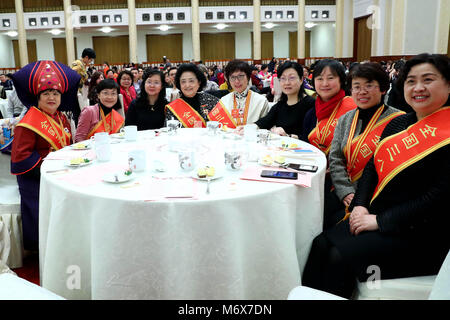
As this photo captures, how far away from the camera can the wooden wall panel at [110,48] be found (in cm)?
1897

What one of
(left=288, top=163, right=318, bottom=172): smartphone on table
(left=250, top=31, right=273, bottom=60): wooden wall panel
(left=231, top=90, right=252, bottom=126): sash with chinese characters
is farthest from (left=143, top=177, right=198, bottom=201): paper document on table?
(left=250, top=31, right=273, bottom=60): wooden wall panel

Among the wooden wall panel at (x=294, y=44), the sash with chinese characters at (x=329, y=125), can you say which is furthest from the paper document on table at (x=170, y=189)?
the wooden wall panel at (x=294, y=44)

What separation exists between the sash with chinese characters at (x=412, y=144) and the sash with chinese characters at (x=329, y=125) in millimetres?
819

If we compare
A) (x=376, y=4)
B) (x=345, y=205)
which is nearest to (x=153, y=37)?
(x=376, y=4)

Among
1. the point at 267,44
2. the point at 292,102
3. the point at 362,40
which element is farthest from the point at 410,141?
the point at 267,44

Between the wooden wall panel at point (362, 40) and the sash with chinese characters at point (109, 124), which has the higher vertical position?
the wooden wall panel at point (362, 40)

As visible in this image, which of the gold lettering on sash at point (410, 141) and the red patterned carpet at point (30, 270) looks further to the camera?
the red patterned carpet at point (30, 270)

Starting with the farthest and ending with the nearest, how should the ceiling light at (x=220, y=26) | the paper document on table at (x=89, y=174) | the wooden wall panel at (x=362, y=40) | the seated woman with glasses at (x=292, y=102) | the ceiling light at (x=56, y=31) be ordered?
1. the ceiling light at (x=56, y=31)
2. the ceiling light at (x=220, y=26)
3. the wooden wall panel at (x=362, y=40)
4. the seated woman with glasses at (x=292, y=102)
5. the paper document on table at (x=89, y=174)

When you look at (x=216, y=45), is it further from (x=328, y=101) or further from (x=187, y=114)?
(x=328, y=101)

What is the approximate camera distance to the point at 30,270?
7.86 ft

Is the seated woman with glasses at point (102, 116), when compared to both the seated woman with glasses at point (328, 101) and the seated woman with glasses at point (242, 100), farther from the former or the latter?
the seated woman with glasses at point (328, 101)

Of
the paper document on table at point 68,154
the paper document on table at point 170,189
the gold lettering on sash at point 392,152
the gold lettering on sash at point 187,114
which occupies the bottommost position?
the paper document on table at point 170,189

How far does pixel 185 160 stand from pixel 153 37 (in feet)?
61.7
